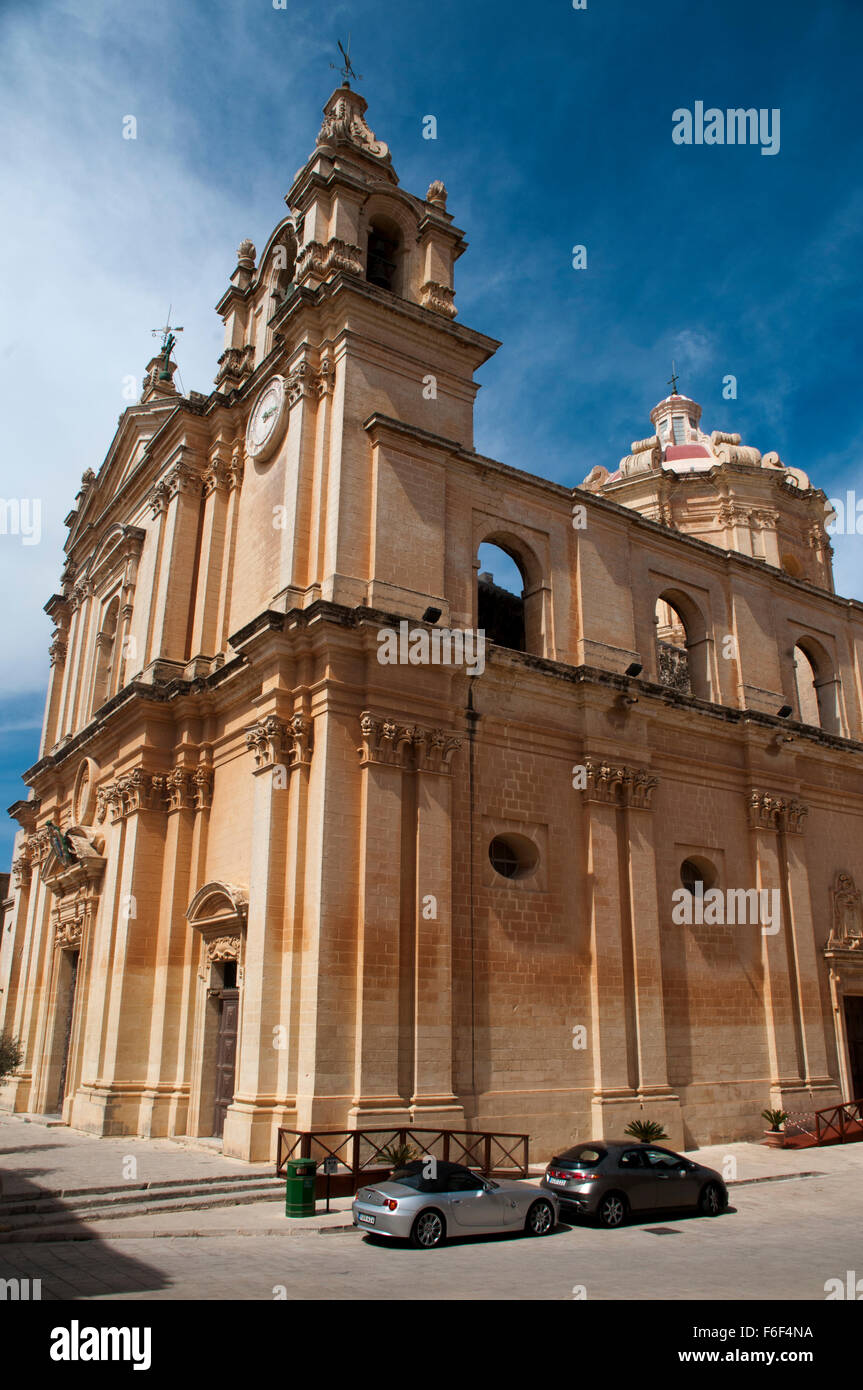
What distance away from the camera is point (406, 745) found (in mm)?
18656

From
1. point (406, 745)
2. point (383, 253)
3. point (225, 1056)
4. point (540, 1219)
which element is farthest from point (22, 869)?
point (540, 1219)

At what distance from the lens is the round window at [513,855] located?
2058 centimetres

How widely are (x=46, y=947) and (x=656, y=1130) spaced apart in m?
17.5

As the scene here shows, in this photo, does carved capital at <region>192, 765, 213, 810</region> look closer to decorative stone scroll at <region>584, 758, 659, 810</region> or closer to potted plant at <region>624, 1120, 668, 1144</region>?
decorative stone scroll at <region>584, 758, 659, 810</region>

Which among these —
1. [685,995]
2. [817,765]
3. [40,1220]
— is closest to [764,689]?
[817,765]

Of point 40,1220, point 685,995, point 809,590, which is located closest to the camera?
point 40,1220

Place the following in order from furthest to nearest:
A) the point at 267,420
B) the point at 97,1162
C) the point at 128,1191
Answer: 1. the point at 267,420
2. the point at 97,1162
3. the point at 128,1191

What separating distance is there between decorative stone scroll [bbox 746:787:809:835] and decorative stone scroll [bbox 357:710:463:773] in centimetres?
944

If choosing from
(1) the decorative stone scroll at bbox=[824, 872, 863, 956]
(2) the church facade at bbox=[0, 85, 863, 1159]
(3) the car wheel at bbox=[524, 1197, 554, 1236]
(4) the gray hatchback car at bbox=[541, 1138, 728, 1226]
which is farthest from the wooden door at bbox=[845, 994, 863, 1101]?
(3) the car wheel at bbox=[524, 1197, 554, 1236]

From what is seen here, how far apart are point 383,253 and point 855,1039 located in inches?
894

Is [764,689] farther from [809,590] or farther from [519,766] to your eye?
[519,766]

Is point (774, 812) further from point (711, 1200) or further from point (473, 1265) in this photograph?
point (473, 1265)
